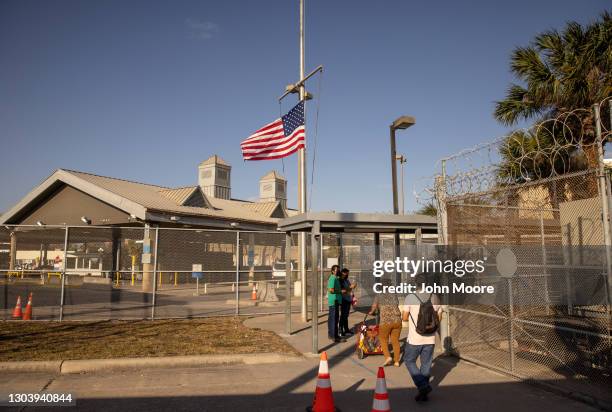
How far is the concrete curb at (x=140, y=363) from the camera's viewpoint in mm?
8148

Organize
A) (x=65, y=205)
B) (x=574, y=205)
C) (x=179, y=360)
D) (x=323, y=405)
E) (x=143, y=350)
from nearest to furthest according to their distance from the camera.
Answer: (x=323, y=405) < (x=179, y=360) < (x=143, y=350) < (x=574, y=205) < (x=65, y=205)

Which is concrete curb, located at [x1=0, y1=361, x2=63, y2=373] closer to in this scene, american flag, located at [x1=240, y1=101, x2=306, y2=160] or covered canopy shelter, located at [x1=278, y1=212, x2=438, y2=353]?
covered canopy shelter, located at [x1=278, y1=212, x2=438, y2=353]

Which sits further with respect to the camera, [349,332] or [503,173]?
[349,332]


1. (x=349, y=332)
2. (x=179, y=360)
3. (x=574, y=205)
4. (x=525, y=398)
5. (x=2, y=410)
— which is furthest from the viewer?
(x=349, y=332)

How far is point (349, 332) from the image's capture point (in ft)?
39.7

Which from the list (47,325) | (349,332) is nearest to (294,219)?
(349,332)

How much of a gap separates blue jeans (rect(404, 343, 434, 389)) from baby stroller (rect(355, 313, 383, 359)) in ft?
8.71

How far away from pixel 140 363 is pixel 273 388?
Answer: 9.12 feet

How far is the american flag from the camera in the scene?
15016 millimetres

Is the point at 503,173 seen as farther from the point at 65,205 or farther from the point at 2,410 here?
the point at 65,205

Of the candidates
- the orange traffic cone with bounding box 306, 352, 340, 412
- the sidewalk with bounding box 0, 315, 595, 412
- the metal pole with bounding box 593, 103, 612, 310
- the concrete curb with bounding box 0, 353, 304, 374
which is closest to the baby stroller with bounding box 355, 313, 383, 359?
the sidewalk with bounding box 0, 315, 595, 412

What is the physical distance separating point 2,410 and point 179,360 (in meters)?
3.06

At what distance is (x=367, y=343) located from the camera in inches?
372

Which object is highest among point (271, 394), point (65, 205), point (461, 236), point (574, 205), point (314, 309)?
point (65, 205)
